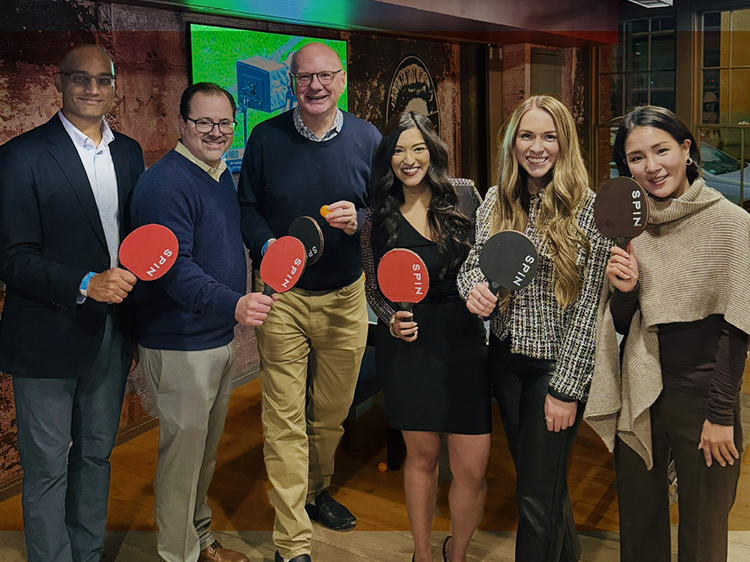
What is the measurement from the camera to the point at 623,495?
81.0 inches

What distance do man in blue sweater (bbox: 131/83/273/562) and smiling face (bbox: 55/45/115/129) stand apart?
236 mm

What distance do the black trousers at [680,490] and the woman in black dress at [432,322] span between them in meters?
0.47

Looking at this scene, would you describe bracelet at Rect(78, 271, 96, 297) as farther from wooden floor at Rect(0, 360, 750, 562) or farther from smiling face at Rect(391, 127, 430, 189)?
wooden floor at Rect(0, 360, 750, 562)

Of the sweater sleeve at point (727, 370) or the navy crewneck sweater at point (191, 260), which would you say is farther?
the navy crewneck sweater at point (191, 260)

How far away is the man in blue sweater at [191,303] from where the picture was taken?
7.61 ft

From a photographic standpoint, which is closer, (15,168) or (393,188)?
(15,168)

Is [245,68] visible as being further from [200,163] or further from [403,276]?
[403,276]

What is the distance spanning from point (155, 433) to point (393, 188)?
2.27 metres

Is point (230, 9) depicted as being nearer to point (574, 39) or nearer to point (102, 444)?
point (102, 444)

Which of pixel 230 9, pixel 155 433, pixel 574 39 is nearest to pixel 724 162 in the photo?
pixel 574 39

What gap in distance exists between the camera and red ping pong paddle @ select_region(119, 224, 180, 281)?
2.20 metres

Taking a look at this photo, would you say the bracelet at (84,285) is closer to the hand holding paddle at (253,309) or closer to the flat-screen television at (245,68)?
the hand holding paddle at (253,309)

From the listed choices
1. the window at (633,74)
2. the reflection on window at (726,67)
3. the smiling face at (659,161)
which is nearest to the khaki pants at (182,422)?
the smiling face at (659,161)

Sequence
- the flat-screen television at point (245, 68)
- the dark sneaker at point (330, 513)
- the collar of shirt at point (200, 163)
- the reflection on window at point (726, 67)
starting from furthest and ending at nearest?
the reflection on window at point (726, 67)
the flat-screen television at point (245, 68)
the dark sneaker at point (330, 513)
the collar of shirt at point (200, 163)
